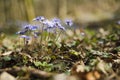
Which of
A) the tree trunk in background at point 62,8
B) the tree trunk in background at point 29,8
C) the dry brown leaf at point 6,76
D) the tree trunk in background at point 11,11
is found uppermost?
the tree trunk in background at point 62,8

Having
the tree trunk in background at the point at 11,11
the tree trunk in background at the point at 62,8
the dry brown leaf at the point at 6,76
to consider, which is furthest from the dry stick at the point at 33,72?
the tree trunk in background at the point at 62,8

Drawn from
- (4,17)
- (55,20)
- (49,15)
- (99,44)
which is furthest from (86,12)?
(55,20)


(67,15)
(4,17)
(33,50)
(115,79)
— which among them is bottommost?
(115,79)

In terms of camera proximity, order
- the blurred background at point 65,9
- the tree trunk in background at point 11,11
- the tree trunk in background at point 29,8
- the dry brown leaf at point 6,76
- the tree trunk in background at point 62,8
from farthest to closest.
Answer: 1. the tree trunk in background at point 62,8
2. the blurred background at point 65,9
3. the tree trunk in background at point 11,11
4. the tree trunk in background at point 29,8
5. the dry brown leaf at point 6,76

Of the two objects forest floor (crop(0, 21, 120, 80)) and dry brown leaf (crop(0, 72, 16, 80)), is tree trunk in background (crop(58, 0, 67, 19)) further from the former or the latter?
dry brown leaf (crop(0, 72, 16, 80))

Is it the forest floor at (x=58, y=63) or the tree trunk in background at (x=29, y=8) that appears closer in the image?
the forest floor at (x=58, y=63)

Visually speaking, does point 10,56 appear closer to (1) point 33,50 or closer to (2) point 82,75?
(1) point 33,50

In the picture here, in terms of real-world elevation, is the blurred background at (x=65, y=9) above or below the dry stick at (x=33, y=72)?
above

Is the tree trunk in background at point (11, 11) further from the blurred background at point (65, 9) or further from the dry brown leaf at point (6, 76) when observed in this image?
the dry brown leaf at point (6, 76)
